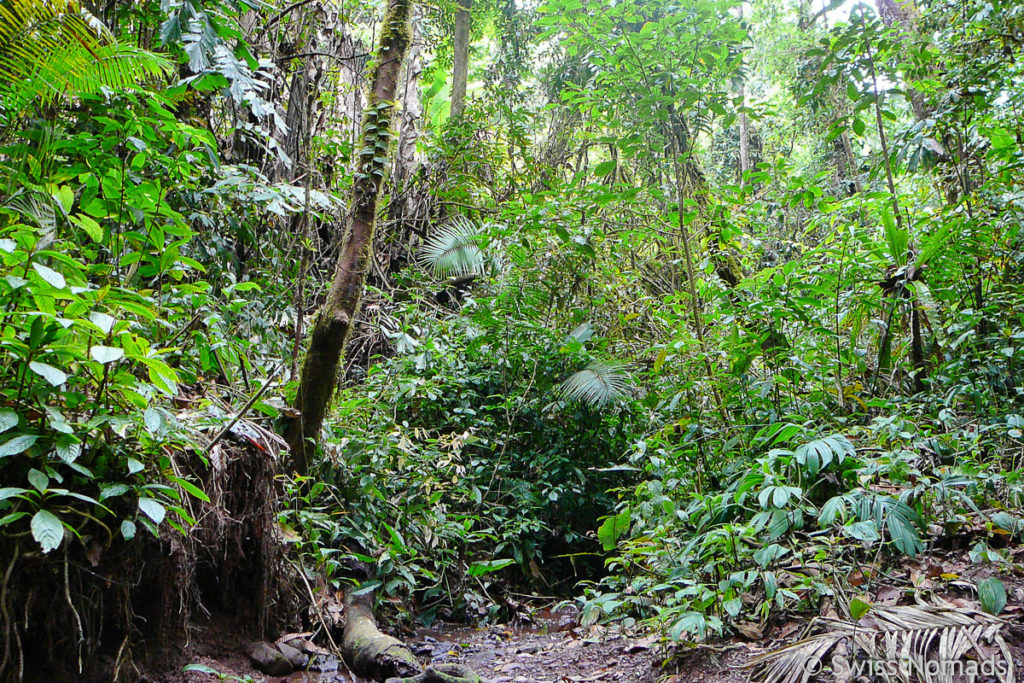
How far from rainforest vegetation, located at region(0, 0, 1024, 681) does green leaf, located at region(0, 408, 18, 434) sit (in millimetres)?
43

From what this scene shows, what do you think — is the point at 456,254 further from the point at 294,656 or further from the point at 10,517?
the point at 10,517

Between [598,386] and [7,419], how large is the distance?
4599mm

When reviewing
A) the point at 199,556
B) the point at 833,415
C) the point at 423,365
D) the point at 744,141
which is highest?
the point at 744,141

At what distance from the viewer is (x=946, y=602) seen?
268 centimetres

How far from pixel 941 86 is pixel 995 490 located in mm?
3515

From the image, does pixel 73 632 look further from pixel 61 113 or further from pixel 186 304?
pixel 61 113

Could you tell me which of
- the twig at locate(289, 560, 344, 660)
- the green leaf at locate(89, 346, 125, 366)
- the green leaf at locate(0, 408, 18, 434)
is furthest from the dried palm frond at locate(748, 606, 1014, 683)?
the green leaf at locate(0, 408, 18, 434)

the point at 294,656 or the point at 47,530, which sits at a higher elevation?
the point at 47,530

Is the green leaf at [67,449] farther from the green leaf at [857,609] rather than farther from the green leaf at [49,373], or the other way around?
the green leaf at [857,609]

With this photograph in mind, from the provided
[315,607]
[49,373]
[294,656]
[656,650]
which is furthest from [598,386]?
[49,373]

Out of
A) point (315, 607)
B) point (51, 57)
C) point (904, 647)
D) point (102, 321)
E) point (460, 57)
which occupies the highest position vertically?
point (460, 57)

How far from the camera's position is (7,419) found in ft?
7.23

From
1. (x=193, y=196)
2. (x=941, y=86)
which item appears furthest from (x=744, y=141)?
(x=193, y=196)

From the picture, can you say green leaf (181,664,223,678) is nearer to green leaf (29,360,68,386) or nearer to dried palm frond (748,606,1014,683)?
green leaf (29,360,68,386)
